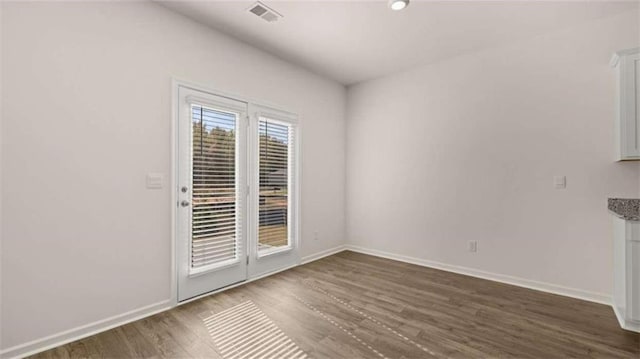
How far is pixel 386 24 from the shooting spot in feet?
9.82

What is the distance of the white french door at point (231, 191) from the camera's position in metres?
2.84

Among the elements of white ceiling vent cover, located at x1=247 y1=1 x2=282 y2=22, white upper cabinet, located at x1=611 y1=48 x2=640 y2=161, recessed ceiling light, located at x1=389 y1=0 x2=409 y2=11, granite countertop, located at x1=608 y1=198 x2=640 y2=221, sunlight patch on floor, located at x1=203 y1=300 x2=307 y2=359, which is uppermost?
white ceiling vent cover, located at x1=247 y1=1 x2=282 y2=22

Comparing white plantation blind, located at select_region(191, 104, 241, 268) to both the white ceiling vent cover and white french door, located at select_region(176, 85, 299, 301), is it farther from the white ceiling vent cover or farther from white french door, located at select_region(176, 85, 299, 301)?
the white ceiling vent cover

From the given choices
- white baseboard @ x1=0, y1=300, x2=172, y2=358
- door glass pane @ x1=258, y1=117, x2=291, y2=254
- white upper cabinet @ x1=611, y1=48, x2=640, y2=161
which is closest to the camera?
white baseboard @ x1=0, y1=300, x2=172, y2=358

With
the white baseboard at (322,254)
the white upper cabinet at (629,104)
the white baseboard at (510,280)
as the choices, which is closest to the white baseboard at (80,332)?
the white baseboard at (322,254)

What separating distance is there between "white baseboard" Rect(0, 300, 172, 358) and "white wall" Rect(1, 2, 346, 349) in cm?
4

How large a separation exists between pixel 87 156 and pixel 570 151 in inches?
181

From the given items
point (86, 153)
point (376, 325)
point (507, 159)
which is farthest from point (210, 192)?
point (507, 159)

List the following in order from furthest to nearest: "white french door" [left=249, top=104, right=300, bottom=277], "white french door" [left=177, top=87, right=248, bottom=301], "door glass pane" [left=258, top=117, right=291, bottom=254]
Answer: "door glass pane" [left=258, top=117, right=291, bottom=254] → "white french door" [left=249, top=104, right=300, bottom=277] → "white french door" [left=177, top=87, right=248, bottom=301]

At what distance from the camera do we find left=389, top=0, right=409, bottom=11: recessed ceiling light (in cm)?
255

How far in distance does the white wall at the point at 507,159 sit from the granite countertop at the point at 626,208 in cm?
26

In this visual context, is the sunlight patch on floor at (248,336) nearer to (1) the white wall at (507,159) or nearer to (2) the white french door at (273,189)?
(2) the white french door at (273,189)

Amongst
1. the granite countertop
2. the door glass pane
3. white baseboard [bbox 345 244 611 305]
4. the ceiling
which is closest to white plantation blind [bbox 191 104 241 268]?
the door glass pane

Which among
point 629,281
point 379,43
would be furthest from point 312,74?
point 629,281
